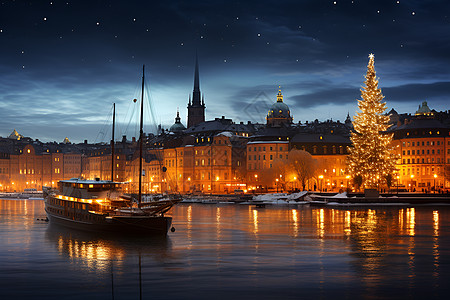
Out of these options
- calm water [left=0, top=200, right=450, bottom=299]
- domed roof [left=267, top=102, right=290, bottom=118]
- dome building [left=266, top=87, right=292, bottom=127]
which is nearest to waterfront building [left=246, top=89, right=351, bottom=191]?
dome building [left=266, top=87, right=292, bottom=127]

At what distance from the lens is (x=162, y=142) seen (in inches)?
6880

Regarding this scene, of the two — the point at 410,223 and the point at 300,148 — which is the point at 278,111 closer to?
the point at 300,148

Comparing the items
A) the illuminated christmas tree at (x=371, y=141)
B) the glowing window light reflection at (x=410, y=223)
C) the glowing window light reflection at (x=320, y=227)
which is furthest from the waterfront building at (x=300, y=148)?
the glowing window light reflection at (x=320, y=227)

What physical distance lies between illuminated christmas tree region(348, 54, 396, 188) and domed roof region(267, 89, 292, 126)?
103145 mm

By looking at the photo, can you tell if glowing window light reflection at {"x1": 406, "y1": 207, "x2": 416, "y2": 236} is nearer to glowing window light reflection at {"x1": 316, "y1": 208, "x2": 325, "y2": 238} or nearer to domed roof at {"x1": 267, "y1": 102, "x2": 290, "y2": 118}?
glowing window light reflection at {"x1": 316, "y1": 208, "x2": 325, "y2": 238}

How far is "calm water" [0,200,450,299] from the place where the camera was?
86.4 feet

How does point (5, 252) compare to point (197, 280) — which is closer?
point (197, 280)

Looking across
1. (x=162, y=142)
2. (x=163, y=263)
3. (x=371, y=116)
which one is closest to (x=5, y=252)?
(x=163, y=263)

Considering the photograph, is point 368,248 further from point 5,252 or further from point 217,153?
point 217,153

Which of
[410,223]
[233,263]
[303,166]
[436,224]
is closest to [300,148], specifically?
[303,166]

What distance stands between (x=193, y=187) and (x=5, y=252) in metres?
110

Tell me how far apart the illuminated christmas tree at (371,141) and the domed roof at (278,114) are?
338 ft

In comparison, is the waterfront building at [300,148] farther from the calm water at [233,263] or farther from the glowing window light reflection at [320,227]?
the calm water at [233,263]

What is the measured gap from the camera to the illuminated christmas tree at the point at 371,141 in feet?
271
